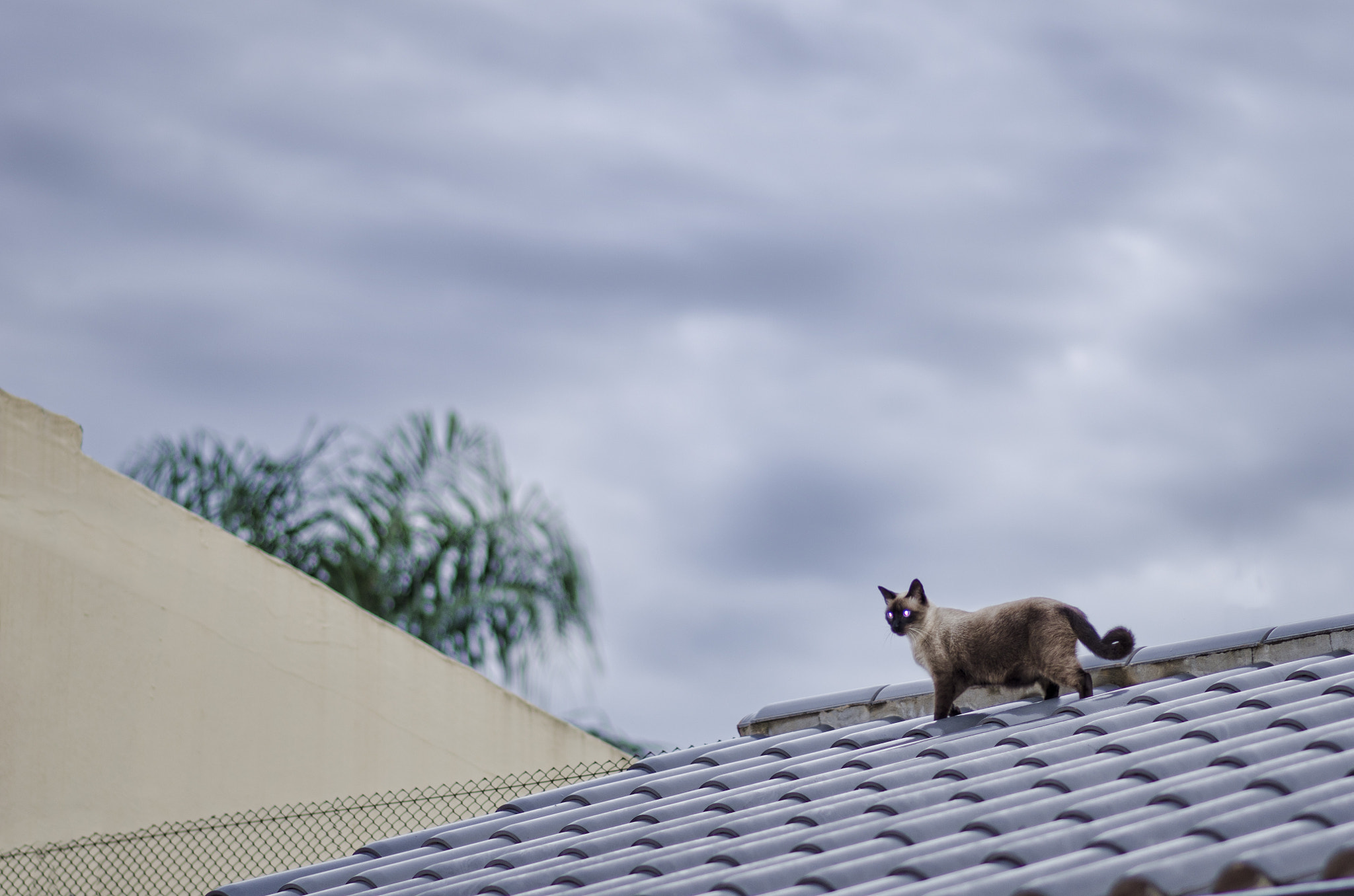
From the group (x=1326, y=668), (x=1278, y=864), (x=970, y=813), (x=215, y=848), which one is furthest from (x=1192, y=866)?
(x=215, y=848)

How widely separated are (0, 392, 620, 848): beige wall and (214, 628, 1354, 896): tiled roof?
339 centimetres

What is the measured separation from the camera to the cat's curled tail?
4562mm

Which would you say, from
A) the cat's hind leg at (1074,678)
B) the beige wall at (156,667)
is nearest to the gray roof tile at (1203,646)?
the cat's hind leg at (1074,678)

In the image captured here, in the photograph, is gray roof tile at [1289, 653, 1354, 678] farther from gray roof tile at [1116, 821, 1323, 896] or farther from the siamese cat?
gray roof tile at [1116, 821, 1323, 896]

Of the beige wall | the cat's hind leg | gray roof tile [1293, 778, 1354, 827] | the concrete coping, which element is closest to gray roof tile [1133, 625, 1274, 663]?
the concrete coping

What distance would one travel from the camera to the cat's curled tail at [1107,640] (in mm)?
4562

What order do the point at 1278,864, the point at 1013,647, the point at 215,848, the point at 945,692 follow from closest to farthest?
the point at 1278,864
the point at 1013,647
the point at 945,692
the point at 215,848

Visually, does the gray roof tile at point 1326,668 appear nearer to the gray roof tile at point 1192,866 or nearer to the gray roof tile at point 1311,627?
the gray roof tile at point 1311,627

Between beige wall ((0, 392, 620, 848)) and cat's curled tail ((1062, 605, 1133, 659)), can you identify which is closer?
cat's curled tail ((1062, 605, 1133, 659))

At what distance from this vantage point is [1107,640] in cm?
458

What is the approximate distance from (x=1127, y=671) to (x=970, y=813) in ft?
7.20

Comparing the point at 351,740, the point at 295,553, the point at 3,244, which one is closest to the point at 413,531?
the point at 295,553

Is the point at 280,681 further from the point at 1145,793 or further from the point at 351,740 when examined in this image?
the point at 1145,793

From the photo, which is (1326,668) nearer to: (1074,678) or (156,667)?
(1074,678)
